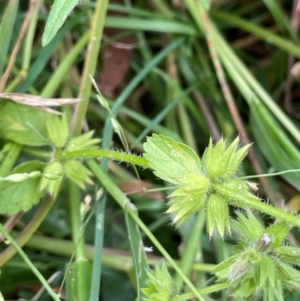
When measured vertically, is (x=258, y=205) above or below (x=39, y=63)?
below

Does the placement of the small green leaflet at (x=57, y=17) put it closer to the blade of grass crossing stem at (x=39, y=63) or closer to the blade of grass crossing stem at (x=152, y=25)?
the blade of grass crossing stem at (x=39, y=63)

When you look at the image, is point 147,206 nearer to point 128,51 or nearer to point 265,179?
point 265,179

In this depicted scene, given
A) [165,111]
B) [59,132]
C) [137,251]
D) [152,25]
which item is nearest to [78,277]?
[137,251]

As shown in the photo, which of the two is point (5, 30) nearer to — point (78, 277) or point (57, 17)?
point (57, 17)

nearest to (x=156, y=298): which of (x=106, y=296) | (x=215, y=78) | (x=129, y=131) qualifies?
(x=106, y=296)

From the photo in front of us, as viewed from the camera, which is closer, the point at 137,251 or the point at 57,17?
the point at 57,17

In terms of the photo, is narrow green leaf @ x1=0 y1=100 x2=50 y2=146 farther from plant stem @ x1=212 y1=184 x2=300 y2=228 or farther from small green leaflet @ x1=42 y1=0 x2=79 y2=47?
plant stem @ x1=212 y1=184 x2=300 y2=228

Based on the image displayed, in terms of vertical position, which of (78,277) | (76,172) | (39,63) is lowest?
(78,277)
